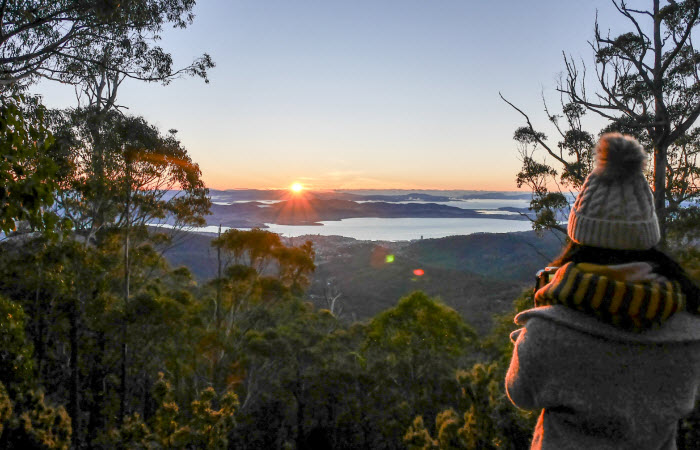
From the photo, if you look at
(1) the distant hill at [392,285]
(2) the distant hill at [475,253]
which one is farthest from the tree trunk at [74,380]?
(2) the distant hill at [475,253]

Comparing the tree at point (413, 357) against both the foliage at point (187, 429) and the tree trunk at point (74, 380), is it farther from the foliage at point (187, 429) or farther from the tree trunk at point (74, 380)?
the foliage at point (187, 429)

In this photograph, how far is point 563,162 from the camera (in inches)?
392

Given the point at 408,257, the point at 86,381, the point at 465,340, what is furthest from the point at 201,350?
the point at 408,257

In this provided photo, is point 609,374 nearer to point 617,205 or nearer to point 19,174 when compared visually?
point 617,205

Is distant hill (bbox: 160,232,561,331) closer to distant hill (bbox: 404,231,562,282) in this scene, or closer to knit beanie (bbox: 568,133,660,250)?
distant hill (bbox: 404,231,562,282)

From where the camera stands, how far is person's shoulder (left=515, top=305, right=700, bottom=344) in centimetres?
94

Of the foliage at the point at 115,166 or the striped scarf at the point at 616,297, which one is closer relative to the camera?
the striped scarf at the point at 616,297

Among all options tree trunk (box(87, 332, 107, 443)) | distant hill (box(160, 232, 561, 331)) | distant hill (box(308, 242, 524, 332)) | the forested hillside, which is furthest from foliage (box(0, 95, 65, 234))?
distant hill (box(308, 242, 524, 332))

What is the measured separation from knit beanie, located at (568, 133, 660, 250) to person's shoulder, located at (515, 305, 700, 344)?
0.59 ft

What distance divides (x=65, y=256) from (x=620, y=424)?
37.2 ft

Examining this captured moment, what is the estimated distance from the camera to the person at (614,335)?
93cm

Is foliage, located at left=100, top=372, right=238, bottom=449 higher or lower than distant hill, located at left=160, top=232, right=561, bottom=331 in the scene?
higher

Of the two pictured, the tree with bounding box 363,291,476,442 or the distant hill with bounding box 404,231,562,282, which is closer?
the tree with bounding box 363,291,476,442

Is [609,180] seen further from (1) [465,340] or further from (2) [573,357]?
(1) [465,340]
